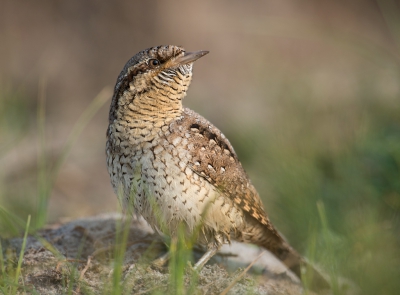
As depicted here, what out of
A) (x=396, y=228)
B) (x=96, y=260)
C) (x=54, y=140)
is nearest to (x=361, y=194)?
(x=396, y=228)

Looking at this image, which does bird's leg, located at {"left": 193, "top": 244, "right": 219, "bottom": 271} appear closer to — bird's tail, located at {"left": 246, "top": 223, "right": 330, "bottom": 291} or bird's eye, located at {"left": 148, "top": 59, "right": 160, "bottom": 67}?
bird's tail, located at {"left": 246, "top": 223, "right": 330, "bottom": 291}

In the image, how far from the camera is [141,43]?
8.04 m

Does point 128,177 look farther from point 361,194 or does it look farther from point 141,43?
point 141,43

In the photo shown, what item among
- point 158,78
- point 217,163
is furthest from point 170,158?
point 158,78

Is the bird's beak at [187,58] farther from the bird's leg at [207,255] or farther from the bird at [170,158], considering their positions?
the bird's leg at [207,255]

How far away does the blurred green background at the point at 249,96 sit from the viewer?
436cm

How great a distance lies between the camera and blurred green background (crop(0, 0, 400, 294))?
14.3 feet

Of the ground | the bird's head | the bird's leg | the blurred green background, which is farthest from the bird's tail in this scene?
the bird's head

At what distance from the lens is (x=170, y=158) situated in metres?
3.01

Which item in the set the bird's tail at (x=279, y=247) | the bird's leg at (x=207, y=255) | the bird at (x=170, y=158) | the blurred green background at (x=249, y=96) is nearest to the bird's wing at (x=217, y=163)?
the bird at (x=170, y=158)

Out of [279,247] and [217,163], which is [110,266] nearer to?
[217,163]

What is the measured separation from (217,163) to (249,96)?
17.4 feet

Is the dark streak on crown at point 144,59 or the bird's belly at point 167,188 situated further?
the dark streak on crown at point 144,59

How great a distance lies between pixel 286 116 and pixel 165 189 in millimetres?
3069
